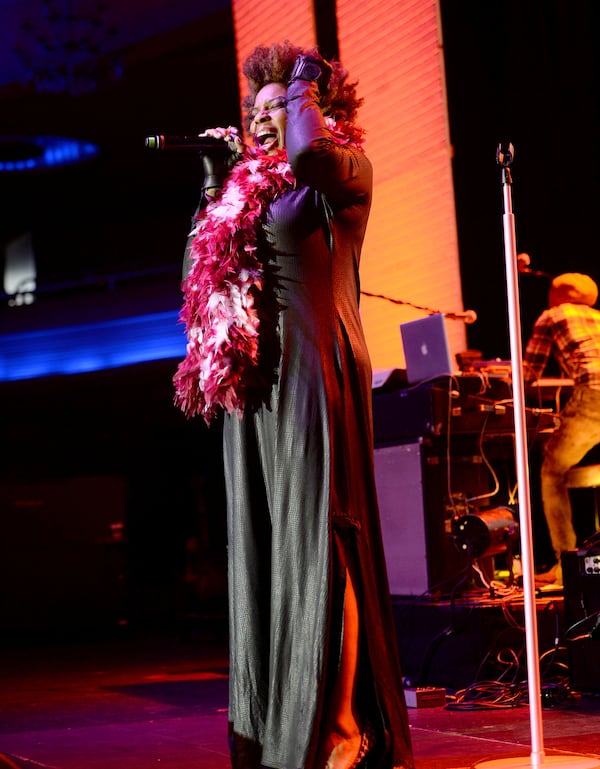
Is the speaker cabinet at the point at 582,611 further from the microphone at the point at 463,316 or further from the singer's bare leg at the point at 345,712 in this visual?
the singer's bare leg at the point at 345,712

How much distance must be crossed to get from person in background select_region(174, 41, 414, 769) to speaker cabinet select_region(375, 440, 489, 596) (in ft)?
7.73

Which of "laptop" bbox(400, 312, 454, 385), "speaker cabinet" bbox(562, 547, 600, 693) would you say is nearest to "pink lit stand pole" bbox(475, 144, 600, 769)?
"speaker cabinet" bbox(562, 547, 600, 693)

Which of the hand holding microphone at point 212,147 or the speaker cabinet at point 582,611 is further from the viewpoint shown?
the speaker cabinet at point 582,611

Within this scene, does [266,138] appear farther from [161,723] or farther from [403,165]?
[403,165]

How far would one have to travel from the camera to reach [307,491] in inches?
87.2

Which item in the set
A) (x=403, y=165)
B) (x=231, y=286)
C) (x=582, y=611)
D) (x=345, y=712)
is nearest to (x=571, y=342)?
(x=582, y=611)

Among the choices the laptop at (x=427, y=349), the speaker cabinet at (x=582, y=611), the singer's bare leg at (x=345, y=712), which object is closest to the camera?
the singer's bare leg at (x=345, y=712)

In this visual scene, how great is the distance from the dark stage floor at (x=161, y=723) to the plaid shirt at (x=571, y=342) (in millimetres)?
1338

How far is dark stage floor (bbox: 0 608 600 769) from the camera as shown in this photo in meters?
2.97

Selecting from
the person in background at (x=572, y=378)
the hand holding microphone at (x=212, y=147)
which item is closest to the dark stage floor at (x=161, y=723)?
the person in background at (x=572, y=378)

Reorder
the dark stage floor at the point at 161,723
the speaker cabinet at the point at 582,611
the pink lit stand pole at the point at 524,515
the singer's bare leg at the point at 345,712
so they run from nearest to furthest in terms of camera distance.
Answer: the singer's bare leg at the point at 345,712
the pink lit stand pole at the point at 524,515
the dark stage floor at the point at 161,723
the speaker cabinet at the point at 582,611

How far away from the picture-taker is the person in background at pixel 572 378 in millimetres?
4676

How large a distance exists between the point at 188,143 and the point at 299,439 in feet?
2.24

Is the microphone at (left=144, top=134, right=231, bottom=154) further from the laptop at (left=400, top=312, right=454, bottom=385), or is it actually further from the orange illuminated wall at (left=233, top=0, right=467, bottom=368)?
the orange illuminated wall at (left=233, top=0, right=467, bottom=368)
